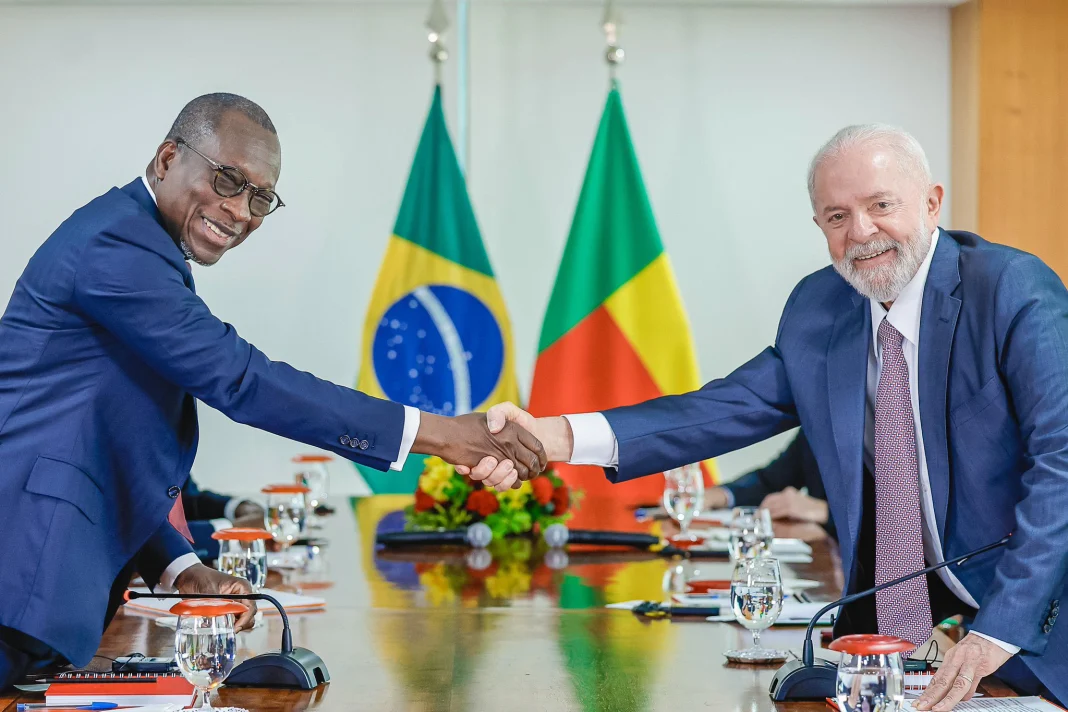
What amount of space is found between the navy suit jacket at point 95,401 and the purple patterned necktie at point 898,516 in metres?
1.26

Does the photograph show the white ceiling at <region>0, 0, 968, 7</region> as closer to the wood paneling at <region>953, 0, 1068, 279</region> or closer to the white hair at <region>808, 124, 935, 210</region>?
the wood paneling at <region>953, 0, 1068, 279</region>

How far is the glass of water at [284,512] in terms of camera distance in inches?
125

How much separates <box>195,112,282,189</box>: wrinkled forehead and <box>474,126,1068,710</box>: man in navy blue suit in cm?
114

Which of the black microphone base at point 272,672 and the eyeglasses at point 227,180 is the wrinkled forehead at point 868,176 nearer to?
the eyeglasses at point 227,180

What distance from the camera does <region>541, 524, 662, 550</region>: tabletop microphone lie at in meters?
3.52

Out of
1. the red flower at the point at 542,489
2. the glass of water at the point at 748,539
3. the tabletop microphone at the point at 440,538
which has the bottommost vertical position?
the tabletop microphone at the point at 440,538

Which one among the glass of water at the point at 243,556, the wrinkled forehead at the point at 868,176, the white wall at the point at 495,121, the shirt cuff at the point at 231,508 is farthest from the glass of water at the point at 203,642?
the white wall at the point at 495,121

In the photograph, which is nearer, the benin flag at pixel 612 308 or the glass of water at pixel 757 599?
the glass of water at pixel 757 599

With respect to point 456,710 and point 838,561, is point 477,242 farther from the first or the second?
point 456,710

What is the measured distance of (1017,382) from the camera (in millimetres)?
2217

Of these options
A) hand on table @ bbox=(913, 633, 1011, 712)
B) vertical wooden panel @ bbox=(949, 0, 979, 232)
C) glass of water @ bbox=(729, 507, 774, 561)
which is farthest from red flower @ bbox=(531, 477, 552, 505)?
vertical wooden panel @ bbox=(949, 0, 979, 232)

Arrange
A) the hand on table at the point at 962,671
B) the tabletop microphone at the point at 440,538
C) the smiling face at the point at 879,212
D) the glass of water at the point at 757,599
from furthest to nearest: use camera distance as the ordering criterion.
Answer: the tabletop microphone at the point at 440,538, the smiling face at the point at 879,212, the glass of water at the point at 757,599, the hand on table at the point at 962,671

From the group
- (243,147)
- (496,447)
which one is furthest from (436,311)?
(243,147)

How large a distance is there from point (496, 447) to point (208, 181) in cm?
97
